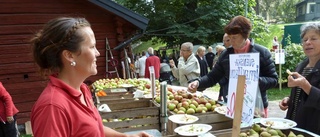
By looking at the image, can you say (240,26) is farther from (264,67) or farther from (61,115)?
(61,115)

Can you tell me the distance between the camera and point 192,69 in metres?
6.08

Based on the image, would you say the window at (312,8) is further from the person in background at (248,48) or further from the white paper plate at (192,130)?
the white paper plate at (192,130)

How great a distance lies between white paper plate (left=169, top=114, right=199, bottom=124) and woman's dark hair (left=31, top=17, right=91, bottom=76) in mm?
1493

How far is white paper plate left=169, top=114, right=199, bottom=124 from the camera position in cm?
278

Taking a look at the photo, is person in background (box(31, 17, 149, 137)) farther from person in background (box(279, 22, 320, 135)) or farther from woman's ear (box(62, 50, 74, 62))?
person in background (box(279, 22, 320, 135))

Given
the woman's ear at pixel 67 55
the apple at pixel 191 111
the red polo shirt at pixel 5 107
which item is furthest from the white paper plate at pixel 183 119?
the red polo shirt at pixel 5 107

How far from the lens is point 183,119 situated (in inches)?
113

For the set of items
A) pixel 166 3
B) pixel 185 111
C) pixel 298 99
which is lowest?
pixel 185 111

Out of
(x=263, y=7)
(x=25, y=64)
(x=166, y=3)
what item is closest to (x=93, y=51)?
(x=25, y=64)

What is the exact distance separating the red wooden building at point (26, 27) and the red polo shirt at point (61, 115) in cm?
599

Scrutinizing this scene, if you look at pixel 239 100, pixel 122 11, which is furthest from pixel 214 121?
pixel 122 11

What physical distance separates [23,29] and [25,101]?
1.96 meters

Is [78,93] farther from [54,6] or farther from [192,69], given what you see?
[54,6]

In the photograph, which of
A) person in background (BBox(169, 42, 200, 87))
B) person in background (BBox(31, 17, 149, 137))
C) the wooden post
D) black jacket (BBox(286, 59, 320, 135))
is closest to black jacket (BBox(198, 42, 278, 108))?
black jacket (BBox(286, 59, 320, 135))
